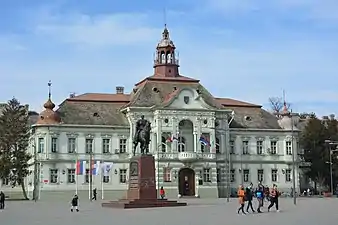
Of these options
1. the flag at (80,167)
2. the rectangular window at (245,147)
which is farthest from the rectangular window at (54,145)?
the rectangular window at (245,147)

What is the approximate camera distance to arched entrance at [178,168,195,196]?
77062mm

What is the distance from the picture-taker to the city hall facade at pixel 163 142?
75.9 meters

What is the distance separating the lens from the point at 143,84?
80875mm

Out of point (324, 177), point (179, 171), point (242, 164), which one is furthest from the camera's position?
point (324, 177)

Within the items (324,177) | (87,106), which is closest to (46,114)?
(87,106)

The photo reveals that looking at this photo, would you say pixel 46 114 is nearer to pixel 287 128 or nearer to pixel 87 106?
pixel 87 106

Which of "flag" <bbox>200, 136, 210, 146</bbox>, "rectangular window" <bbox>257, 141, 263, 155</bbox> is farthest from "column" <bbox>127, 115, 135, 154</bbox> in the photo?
"rectangular window" <bbox>257, 141, 263, 155</bbox>

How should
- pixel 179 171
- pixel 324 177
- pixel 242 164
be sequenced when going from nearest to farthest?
pixel 179 171 < pixel 242 164 < pixel 324 177

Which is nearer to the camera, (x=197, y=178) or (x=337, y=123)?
(x=197, y=178)

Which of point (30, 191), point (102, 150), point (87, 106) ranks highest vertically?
point (87, 106)

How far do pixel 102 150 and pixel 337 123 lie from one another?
3591cm

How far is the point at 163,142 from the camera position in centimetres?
7638

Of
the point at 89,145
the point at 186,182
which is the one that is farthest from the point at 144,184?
the point at 89,145

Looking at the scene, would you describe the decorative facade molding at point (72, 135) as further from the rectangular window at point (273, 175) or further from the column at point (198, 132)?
the rectangular window at point (273, 175)
